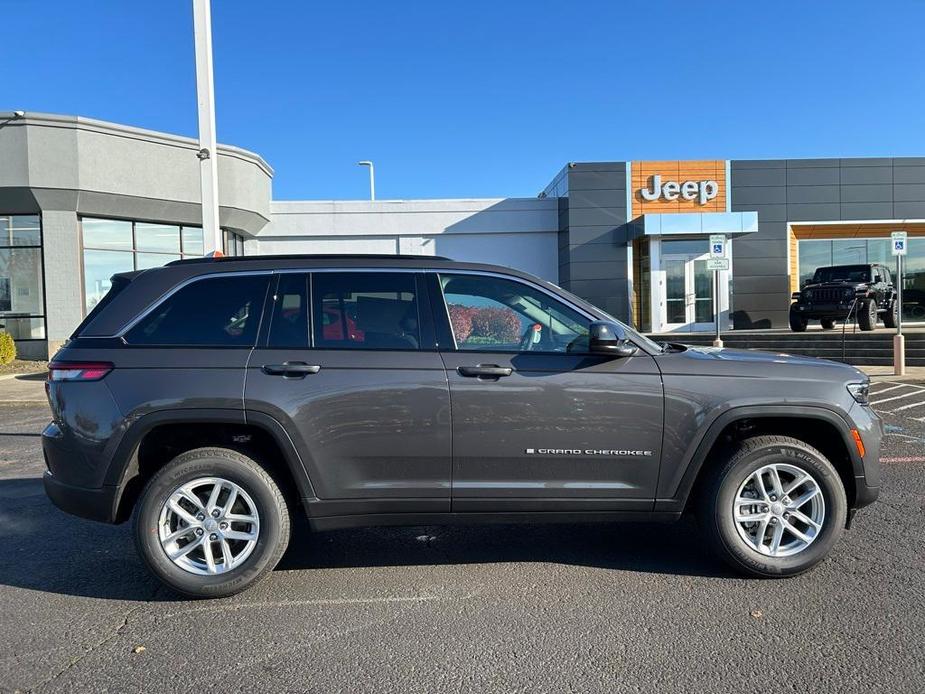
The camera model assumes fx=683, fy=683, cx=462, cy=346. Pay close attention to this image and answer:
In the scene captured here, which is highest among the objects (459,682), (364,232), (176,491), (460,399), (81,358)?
(364,232)

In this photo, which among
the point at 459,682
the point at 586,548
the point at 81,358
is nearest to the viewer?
the point at 459,682

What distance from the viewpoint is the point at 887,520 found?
4.89 metres

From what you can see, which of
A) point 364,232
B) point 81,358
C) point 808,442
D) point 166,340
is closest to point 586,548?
point 808,442

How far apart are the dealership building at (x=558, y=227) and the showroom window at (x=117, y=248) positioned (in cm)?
3

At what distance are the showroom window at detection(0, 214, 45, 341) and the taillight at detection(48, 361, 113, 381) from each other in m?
17.2

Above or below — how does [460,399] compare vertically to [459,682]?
above

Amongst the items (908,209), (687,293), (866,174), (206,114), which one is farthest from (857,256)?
(206,114)

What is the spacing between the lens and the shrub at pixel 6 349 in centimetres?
1631

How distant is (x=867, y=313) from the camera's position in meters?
17.0

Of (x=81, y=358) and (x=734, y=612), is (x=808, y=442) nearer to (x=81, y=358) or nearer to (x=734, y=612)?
(x=734, y=612)

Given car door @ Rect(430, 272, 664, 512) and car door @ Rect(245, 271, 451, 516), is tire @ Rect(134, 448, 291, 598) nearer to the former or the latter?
car door @ Rect(245, 271, 451, 516)

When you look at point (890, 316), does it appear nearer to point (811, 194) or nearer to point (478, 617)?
point (811, 194)

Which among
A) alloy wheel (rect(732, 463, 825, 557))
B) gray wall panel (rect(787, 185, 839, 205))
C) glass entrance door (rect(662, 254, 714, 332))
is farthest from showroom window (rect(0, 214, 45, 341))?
gray wall panel (rect(787, 185, 839, 205))

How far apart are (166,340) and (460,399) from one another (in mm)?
1682
